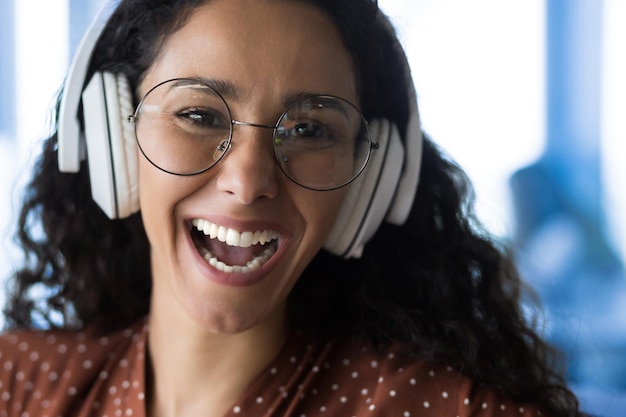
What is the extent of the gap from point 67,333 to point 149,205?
444 millimetres

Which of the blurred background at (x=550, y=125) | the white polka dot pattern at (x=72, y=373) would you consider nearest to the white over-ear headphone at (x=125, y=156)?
the white polka dot pattern at (x=72, y=373)

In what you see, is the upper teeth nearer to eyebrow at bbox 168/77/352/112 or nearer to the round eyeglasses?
the round eyeglasses

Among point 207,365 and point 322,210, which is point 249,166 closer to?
point 322,210

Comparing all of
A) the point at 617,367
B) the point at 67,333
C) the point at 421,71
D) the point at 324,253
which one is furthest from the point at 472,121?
the point at 67,333

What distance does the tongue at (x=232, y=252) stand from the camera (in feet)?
4.58

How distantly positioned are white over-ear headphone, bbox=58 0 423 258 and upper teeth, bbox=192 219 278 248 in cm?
15

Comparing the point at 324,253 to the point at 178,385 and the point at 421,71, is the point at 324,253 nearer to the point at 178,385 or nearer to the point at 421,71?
the point at 178,385

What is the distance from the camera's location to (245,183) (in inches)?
50.0

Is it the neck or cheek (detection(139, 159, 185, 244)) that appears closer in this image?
cheek (detection(139, 159, 185, 244))

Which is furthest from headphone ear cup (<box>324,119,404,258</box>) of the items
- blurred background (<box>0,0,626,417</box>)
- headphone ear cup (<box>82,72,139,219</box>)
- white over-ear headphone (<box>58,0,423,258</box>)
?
blurred background (<box>0,0,626,417</box>)

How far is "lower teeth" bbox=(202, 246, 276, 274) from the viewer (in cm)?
135

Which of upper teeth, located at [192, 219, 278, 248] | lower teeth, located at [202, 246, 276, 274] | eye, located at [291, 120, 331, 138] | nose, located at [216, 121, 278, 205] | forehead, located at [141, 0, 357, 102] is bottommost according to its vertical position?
lower teeth, located at [202, 246, 276, 274]

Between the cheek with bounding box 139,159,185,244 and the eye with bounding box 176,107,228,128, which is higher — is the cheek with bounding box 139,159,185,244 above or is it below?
below

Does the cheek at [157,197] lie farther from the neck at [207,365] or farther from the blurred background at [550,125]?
the blurred background at [550,125]
